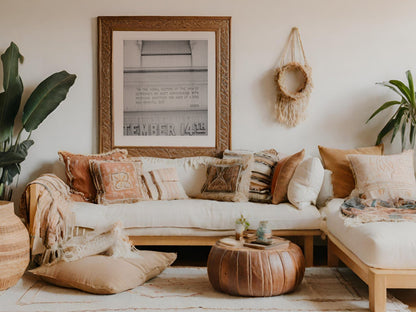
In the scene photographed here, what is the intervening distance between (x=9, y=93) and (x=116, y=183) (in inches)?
49.7

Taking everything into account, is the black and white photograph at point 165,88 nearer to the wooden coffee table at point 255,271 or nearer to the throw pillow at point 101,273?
the throw pillow at point 101,273

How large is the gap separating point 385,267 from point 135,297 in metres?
1.45

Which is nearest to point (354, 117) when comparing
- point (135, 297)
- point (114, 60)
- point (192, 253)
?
point (192, 253)

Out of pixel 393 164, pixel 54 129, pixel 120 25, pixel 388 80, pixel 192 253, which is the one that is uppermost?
pixel 120 25

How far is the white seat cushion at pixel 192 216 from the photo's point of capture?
147 inches

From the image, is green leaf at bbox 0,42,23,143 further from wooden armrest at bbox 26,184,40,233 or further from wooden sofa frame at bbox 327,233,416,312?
wooden sofa frame at bbox 327,233,416,312

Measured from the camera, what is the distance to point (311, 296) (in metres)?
3.02

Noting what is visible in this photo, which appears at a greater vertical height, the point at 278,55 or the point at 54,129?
the point at 278,55

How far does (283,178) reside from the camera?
4043 millimetres

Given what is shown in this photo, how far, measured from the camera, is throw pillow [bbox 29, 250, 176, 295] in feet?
9.91

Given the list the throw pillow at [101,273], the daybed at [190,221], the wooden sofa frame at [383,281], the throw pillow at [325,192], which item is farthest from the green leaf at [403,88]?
the throw pillow at [101,273]

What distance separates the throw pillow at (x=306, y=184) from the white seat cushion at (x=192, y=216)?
4.2 inches

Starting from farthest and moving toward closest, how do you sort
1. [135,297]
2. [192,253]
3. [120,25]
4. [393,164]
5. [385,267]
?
[120,25]
[192,253]
[393,164]
[135,297]
[385,267]

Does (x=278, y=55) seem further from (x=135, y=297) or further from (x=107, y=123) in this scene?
(x=135, y=297)
